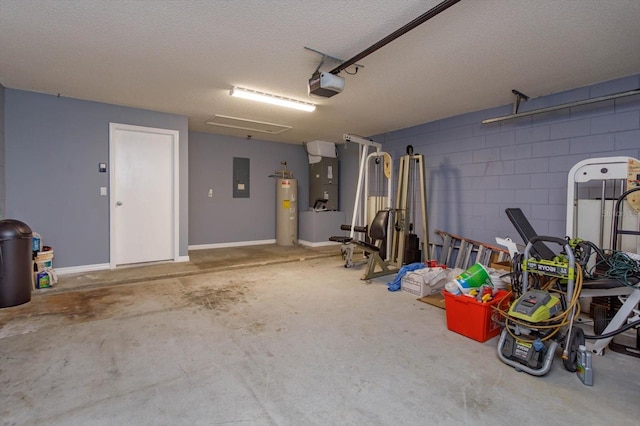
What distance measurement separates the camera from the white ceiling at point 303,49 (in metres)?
2.35

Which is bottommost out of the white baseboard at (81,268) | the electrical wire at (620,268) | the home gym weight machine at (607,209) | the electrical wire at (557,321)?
the white baseboard at (81,268)

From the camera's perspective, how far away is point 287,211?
723 cm

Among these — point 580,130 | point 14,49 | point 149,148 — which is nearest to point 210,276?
point 149,148

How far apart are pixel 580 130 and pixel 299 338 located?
411 cm

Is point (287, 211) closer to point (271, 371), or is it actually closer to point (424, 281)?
point (424, 281)

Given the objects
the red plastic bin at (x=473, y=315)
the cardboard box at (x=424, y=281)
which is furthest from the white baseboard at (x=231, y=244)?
the red plastic bin at (x=473, y=315)

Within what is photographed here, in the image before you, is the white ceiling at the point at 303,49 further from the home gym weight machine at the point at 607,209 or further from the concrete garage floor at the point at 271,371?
the concrete garage floor at the point at 271,371

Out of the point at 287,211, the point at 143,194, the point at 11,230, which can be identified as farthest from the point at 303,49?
the point at 287,211

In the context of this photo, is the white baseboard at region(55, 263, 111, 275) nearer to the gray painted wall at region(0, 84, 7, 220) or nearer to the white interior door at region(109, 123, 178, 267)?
the white interior door at region(109, 123, 178, 267)

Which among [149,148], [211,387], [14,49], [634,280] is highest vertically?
[14,49]

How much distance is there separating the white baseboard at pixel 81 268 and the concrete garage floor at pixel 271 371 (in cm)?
112

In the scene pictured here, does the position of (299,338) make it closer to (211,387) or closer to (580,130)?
(211,387)

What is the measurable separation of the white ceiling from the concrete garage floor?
101 inches

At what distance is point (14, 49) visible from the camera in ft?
9.85
